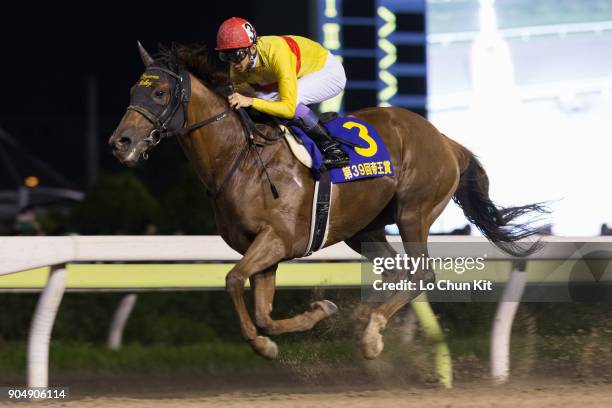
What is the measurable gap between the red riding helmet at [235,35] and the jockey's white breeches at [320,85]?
412 mm

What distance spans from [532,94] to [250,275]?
741cm

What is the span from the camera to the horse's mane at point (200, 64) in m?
5.00

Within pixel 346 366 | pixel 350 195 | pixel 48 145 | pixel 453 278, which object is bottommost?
pixel 346 366

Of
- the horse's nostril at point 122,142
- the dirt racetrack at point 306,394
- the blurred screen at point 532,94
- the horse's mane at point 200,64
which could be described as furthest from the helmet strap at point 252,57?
the blurred screen at point 532,94

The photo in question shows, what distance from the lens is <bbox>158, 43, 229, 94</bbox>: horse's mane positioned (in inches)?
197

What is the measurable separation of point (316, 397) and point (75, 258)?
1.30m

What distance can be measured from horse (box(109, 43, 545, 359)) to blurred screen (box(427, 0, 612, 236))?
5.31m

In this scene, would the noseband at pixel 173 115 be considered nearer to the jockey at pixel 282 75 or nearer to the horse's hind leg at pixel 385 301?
the jockey at pixel 282 75

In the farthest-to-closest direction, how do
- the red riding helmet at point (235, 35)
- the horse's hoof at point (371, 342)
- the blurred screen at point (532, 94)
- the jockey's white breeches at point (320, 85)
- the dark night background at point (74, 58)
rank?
the dark night background at point (74, 58)
the blurred screen at point (532, 94)
the jockey's white breeches at point (320, 85)
the horse's hoof at point (371, 342)
the red riding helmet at point (235, 35)

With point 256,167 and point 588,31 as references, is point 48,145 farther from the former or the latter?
point 256,167

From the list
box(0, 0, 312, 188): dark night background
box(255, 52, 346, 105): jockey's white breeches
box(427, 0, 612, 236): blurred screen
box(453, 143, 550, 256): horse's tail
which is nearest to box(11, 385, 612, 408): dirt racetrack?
box(453, 143, 550, 256): horse's tail

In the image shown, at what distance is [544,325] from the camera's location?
6.10 meters

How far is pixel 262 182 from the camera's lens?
4.95 meters

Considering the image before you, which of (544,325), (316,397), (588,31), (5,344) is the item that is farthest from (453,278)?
(588,31)
